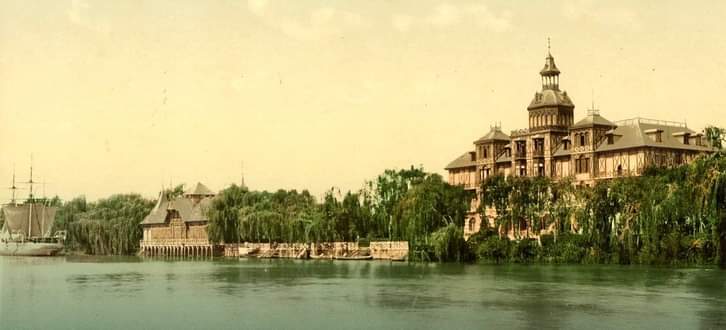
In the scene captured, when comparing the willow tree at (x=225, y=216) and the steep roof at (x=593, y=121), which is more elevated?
the steep roof at (x=593, y=121)

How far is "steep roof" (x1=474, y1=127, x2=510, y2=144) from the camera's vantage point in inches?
3654

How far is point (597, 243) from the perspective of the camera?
66625 millimetres

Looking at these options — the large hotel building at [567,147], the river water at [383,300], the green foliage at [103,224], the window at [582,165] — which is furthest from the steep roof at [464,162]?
the green foliage at [103,224]

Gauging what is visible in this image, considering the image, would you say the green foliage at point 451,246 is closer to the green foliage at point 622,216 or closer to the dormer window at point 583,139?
the green foliage at point 622,216

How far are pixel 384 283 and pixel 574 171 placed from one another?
113 feet

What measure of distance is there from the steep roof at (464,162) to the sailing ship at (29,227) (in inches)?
1927

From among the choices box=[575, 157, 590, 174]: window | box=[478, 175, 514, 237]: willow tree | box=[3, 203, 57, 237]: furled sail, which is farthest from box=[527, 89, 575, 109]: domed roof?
box=[3, 203, 57, 237]: furled sail

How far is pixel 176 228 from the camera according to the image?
127 meters

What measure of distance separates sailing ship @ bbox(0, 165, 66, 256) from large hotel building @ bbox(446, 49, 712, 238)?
5228cm

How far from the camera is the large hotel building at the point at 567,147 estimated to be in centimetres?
8025

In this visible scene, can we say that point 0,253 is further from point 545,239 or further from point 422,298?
point 422,298

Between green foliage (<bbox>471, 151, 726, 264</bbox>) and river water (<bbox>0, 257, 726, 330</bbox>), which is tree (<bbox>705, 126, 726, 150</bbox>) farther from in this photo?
river water (<bbox>0, 257, 726, 330</bbox>)

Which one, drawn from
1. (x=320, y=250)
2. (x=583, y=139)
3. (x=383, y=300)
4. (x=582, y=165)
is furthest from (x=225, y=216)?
(x=383, y=300)

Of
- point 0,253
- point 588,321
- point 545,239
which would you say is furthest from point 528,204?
point 0,253
